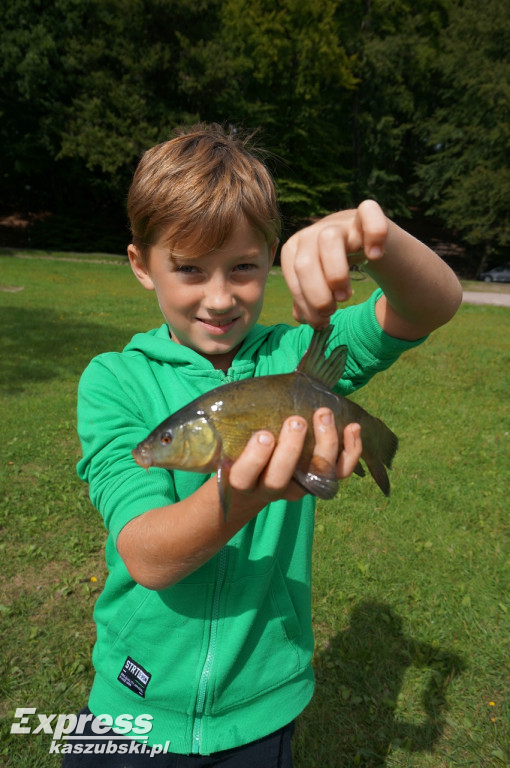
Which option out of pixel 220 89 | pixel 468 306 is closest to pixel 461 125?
pixel 220 89

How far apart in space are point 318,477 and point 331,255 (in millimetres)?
596

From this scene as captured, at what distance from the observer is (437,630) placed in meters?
4.29

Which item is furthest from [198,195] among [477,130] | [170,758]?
[477,130]

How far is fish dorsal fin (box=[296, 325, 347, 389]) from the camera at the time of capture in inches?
68.6

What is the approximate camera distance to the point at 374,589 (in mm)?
4680

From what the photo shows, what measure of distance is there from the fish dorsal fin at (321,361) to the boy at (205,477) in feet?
0.76

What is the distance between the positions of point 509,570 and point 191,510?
4278 mm

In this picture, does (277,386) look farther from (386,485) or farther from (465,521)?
(465,521)

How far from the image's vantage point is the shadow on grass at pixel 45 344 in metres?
9.69

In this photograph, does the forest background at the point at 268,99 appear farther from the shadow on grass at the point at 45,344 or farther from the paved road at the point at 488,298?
the shadow on grass at the point at 45,344

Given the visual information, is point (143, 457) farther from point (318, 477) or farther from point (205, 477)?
point (205, 477)

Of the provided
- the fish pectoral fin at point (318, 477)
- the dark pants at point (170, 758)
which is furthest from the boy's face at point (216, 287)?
the dark pants at point (170, 758)

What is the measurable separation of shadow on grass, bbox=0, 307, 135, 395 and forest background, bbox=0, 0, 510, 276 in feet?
61.7

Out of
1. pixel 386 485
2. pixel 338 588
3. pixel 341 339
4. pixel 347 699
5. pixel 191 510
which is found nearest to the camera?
pixel 191 510
